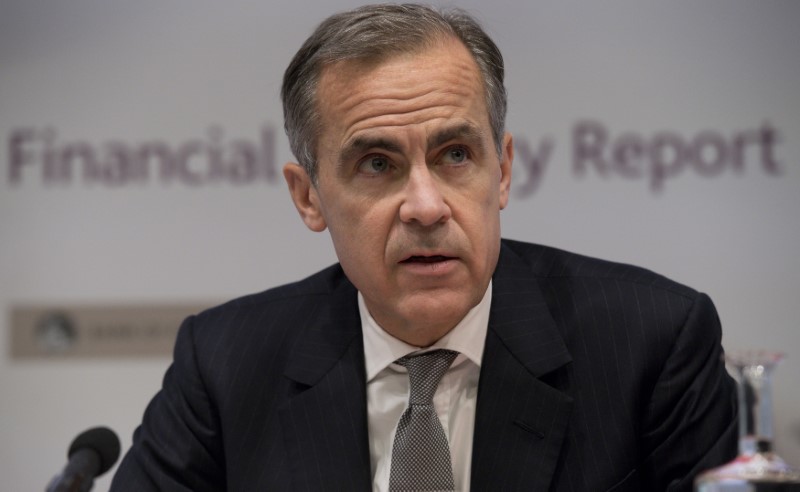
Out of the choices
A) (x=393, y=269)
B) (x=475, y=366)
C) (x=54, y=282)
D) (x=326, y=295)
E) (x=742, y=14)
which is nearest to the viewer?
(x=393, y=269)

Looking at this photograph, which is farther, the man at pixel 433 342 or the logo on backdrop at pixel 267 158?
the logo on backdrop at pixel 267 158

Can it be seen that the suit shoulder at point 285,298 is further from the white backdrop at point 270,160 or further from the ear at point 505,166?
the white backdrop at point 270,160

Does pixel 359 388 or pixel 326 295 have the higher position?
pixel 326 295

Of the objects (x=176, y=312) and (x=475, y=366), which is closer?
(x=475, y=366)

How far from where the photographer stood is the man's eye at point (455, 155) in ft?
7.52

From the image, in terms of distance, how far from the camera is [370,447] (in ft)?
7.94

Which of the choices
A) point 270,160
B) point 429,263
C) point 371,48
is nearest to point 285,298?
point 429,263

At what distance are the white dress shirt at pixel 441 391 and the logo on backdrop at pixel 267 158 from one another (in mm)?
1519

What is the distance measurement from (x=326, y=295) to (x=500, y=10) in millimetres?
1674

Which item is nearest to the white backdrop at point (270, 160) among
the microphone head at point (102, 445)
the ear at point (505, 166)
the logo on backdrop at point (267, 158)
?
the logo on backdrop at point (267, 158)

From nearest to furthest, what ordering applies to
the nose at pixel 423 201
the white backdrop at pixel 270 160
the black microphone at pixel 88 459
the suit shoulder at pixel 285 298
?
1. the black microphone at pixel 88 459
2. the nose at pixel 423 201
3. the suit shoulder at pixel 285 298
4. the white backdrop at pixel 270 160

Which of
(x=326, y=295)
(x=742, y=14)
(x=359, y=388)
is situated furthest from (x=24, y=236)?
(x=742, y=14)

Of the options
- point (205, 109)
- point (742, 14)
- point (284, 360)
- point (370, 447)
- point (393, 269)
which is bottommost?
point (370, 447)

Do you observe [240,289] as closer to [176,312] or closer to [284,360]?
[176,312]
